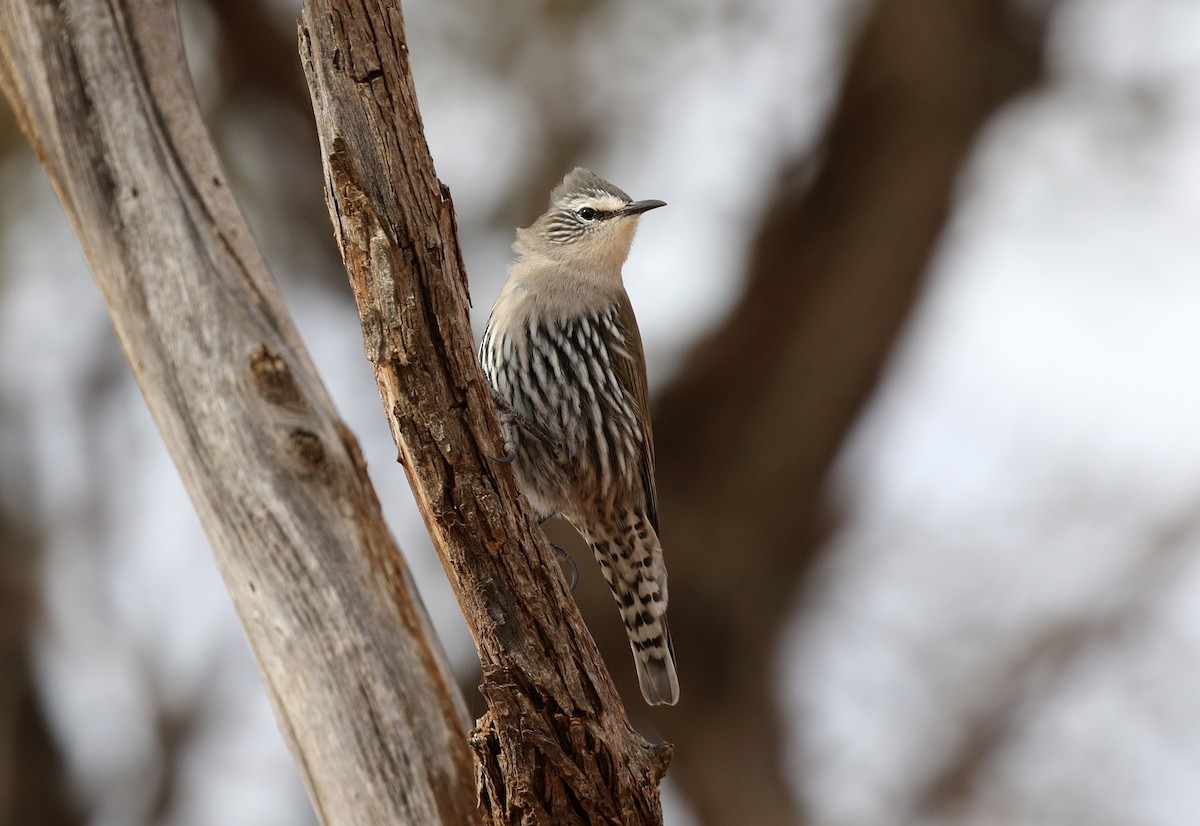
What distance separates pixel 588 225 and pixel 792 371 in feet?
4.51

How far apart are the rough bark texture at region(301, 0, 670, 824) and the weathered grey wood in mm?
266

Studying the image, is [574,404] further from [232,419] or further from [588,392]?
[232,419]

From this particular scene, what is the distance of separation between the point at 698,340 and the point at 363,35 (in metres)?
3.07

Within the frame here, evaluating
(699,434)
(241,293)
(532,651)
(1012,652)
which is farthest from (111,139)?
(1012,652)

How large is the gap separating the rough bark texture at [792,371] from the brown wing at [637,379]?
863 mm

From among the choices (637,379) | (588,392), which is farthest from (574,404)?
(637,379)

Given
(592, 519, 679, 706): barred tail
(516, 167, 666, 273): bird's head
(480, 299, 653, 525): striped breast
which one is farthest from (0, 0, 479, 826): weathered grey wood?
(516, 167, 666, 273): bird's head

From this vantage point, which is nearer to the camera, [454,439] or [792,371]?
[454,439]

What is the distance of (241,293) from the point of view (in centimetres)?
272

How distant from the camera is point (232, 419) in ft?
8.73

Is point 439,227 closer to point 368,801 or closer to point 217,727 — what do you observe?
point 368,801

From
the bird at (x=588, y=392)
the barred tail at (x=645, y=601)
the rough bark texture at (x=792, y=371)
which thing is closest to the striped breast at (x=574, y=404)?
the bird at (x=588, y=392)

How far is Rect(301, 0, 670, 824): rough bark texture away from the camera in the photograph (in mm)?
2424

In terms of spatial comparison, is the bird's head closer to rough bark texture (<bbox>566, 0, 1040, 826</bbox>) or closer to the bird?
the bird
